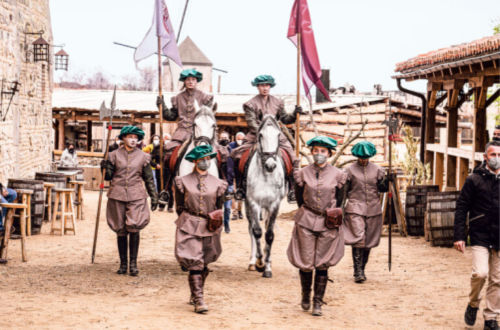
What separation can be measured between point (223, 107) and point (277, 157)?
1928 cm

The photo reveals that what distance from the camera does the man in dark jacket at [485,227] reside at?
23.2 feet

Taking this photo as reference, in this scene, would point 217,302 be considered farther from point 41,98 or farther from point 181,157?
point 41,98

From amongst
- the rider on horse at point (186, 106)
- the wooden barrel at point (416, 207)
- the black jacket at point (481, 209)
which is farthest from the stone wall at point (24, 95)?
the black jacket at point (481, 209)

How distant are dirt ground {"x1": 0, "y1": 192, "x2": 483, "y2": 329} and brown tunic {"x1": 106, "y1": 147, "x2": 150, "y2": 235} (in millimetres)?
706

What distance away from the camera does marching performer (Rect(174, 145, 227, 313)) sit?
7.72 meters

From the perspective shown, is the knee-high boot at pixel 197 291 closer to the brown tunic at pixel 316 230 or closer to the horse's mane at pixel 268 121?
the brown tunic at pixel 316 230

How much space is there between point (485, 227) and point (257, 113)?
441cm

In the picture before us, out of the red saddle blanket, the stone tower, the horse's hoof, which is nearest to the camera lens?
the horse's hoof

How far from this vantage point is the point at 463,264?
38.1ft

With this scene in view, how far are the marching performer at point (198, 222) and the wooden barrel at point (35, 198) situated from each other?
6281 mm

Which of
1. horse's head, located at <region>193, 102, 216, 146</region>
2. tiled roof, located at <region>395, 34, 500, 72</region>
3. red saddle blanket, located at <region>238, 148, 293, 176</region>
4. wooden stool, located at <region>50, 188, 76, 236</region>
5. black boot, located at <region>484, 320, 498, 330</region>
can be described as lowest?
black boot, located at <region>484, 320, 498, 330</region>

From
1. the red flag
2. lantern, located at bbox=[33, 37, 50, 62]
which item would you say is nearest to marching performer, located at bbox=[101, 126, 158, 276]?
the red flag

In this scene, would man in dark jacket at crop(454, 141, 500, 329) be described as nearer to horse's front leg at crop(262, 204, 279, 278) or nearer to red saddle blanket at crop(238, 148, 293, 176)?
horse's front leg at crop(262, 204, 279, 278)

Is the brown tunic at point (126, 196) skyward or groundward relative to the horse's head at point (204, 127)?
groundward
